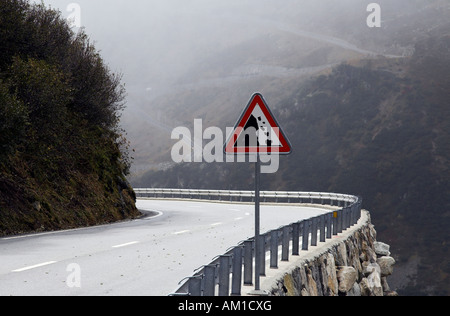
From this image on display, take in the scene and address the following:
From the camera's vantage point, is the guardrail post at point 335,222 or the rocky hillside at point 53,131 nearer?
the guardrail post at point 335,222

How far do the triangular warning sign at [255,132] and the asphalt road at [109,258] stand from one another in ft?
7.88

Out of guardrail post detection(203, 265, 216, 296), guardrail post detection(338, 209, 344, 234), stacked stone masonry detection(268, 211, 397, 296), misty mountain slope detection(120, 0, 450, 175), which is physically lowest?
stacked stone masonry detection(268, 211, 397, 296)

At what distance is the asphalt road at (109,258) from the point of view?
8805 mm

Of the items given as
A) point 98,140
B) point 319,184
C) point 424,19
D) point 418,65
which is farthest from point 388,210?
point 424,19

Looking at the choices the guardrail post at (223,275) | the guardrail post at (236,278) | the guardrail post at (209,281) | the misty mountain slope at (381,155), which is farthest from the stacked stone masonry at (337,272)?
the misty mountain slope at (381,155)

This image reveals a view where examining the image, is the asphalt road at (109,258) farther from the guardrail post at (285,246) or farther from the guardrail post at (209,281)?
the guardrail post at (209,281)

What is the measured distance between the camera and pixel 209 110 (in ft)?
377

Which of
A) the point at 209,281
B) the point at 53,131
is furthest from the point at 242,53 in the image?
the point at 209,281

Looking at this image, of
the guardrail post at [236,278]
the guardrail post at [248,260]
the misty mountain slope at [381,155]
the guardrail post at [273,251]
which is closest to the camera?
the guardrail post at [236,278]

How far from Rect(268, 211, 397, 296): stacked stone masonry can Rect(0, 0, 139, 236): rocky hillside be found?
8.37 m

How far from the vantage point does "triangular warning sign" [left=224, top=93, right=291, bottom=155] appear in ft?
23.8

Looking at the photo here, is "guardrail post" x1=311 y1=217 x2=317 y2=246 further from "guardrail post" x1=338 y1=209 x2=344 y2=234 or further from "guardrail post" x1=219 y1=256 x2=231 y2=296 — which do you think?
"guardrail post" x1=219 y1=256 x2=231 y2=296

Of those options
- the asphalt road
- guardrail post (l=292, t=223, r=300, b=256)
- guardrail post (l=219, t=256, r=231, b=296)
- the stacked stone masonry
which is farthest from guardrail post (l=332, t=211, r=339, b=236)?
guardrail post (l=219, t=256, r=231, b=296)
